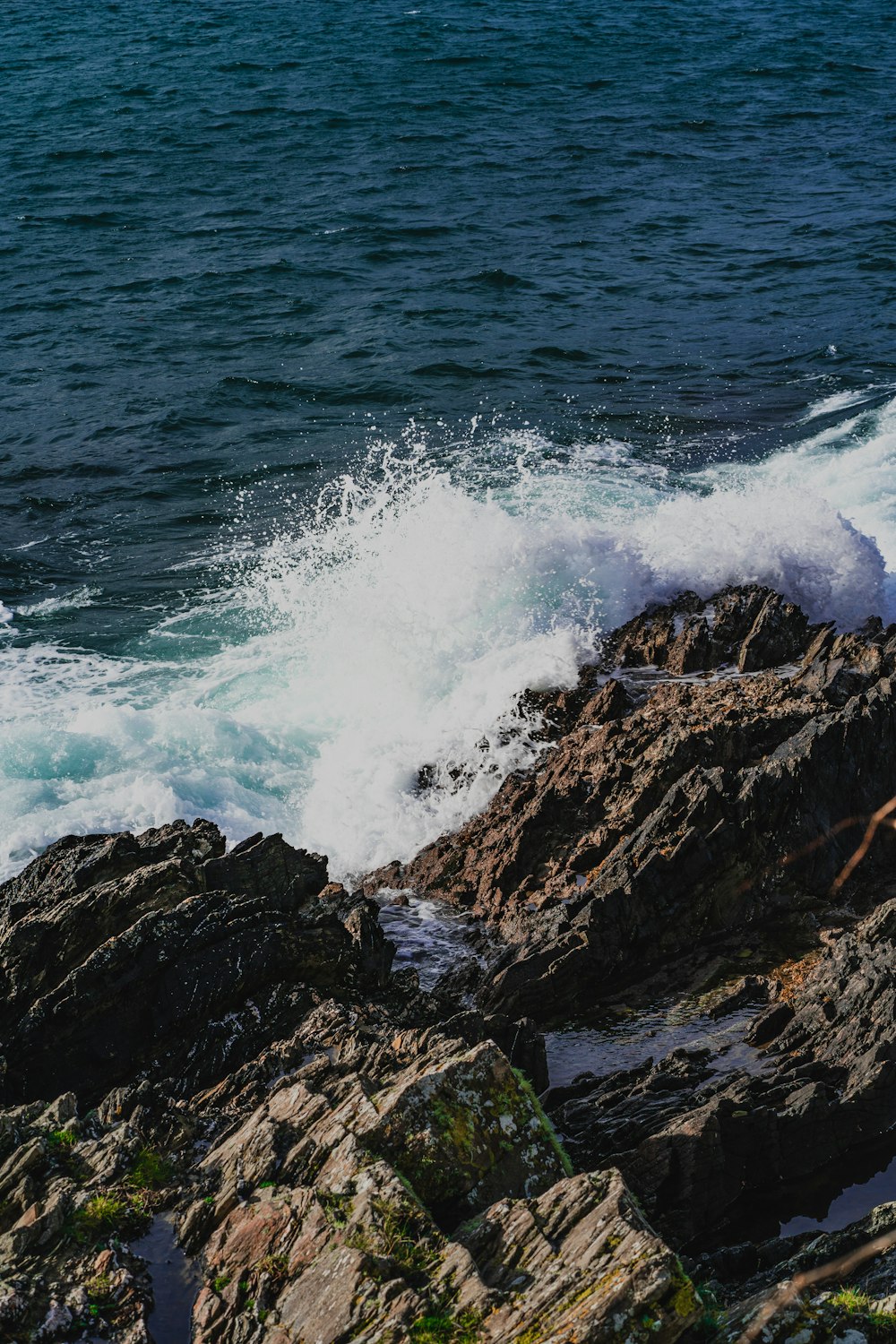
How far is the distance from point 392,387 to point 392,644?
9751 mm

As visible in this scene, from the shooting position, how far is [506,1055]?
8328 mm

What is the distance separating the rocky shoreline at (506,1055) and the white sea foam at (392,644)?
3.27ft

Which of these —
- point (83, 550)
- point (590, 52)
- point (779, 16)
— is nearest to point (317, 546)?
point (83, 550)

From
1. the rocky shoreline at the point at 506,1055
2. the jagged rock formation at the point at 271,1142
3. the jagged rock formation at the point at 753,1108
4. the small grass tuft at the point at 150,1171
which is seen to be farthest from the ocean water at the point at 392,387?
the small grass tuft at the point at 150,1171

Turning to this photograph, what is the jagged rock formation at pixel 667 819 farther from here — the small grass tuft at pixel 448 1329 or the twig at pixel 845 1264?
the small grass tuft at pixel 448 1329

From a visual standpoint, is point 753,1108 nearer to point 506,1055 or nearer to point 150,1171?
point 506,1055

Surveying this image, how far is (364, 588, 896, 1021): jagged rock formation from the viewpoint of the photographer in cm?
1055

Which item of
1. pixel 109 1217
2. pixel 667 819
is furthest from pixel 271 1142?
pixel 667 819

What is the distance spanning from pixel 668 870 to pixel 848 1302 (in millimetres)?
5256

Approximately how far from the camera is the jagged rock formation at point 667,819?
34.6 ft

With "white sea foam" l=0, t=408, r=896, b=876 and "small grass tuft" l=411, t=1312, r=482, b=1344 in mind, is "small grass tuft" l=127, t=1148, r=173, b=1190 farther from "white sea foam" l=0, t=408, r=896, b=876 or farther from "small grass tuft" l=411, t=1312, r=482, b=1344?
"white sea foam" l=0, t=408, r=896, b=876

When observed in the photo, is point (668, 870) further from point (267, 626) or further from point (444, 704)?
point (267, 626)

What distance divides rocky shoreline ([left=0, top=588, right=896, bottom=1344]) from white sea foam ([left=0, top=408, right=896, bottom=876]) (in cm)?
100

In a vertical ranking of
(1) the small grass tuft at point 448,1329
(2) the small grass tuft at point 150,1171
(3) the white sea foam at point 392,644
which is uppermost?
(1) the small grass tuft at point 448,1329
